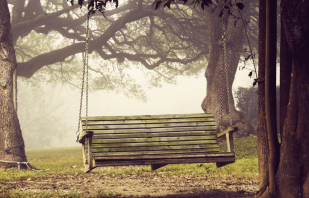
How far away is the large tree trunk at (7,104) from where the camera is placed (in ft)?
30.5

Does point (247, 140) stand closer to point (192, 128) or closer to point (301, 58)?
point (192, 128)

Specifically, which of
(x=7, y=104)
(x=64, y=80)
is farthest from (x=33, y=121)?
(x=7, y=104)

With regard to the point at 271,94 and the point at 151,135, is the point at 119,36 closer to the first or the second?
the point at 151,135

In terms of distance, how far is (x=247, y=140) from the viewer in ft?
40.9

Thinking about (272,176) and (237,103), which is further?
(237,103)

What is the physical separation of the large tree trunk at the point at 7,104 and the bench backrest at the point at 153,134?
17.1 feet

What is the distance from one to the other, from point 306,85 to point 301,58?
1.00ft

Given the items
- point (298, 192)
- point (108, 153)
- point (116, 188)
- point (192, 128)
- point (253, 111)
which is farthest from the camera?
point (253, 111)

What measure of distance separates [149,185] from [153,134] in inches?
68.7

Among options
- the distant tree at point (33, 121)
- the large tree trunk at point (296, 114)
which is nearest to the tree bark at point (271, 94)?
the large tree trunk at point (296, 114)

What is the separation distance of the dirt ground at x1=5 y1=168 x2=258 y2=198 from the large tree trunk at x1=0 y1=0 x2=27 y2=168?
1785 mm

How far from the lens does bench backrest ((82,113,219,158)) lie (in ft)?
16.3

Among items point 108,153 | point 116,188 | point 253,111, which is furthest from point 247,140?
point 108,153

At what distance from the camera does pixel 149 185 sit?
6500 mm
